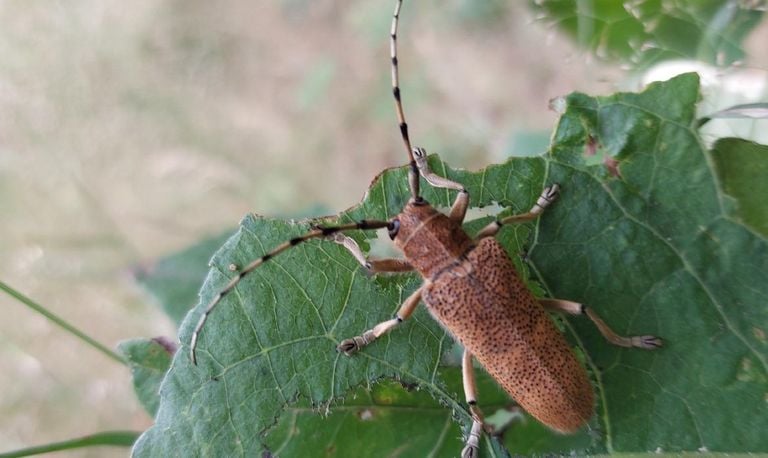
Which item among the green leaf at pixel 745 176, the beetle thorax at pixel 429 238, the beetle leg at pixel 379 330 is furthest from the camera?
the beetle thorax at pixel 429 238

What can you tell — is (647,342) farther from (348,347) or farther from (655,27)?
(655,27)

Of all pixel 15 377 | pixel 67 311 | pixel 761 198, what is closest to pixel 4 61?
pixel 67 311

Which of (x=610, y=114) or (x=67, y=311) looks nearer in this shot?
(x=610, y=114)

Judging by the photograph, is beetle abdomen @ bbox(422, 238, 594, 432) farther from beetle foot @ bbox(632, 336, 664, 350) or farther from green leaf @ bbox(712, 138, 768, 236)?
green leaf @ bbox(712, 138, 768, 236)

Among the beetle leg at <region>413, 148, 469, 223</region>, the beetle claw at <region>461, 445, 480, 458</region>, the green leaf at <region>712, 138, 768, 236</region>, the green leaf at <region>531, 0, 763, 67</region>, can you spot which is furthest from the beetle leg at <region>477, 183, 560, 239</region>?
the green leaf at <region>531, 0, 763, 67</region>

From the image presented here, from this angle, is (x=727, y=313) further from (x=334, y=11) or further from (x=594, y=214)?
(x=334, y=11)

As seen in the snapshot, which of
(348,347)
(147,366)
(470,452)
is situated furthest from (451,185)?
(147,366)

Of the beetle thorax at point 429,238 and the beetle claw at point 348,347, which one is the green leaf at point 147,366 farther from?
the beetle thorax at point 429,238

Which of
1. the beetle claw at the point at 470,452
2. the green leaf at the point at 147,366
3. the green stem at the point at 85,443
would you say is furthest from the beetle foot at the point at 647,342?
the green stem at the point at 85,443
